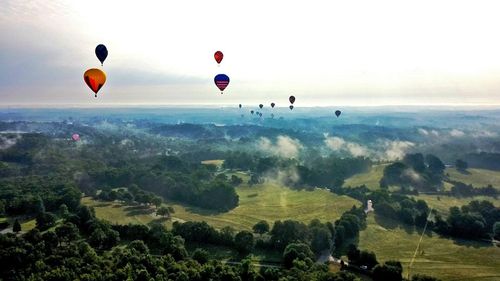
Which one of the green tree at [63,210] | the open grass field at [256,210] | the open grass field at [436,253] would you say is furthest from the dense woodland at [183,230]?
the open grass field at [436,253]

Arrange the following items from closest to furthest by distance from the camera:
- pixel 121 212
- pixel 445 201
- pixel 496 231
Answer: pixel 496 231
pixel 121 212
pixel 445 201

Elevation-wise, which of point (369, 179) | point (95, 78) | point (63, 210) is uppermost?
point (95, 78)

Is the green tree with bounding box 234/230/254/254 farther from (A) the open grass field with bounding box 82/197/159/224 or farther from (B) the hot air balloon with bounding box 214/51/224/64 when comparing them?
(B) the hot air balloon with bounding box 214/51/224/64

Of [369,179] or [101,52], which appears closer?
[101,52]

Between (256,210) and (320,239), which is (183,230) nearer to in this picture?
(320,239)

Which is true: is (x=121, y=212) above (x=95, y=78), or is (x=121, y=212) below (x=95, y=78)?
below

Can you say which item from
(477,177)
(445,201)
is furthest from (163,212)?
(477,177)

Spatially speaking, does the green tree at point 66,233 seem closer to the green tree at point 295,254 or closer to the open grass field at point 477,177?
the green tree at point 295,254
